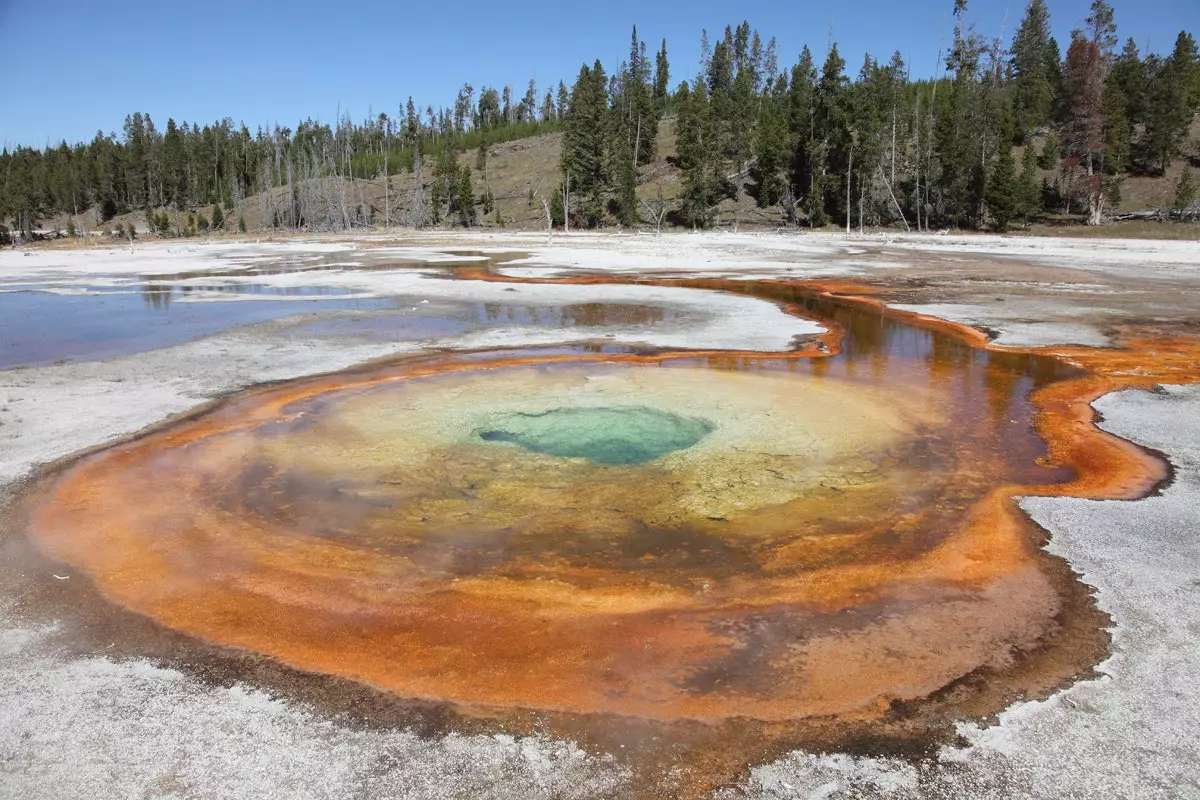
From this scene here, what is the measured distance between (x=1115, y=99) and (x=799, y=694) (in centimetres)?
6364

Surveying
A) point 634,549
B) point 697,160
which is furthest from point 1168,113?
point 634,549

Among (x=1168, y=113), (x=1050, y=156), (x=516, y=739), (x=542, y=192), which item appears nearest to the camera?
(x=516, y=739)

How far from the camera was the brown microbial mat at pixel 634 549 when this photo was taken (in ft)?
12.3

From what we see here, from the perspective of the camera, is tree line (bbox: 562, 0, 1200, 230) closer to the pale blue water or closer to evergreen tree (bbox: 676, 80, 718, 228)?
evergreen tree (bbox: 676, 80, 718, 228)

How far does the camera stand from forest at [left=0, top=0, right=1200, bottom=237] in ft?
167

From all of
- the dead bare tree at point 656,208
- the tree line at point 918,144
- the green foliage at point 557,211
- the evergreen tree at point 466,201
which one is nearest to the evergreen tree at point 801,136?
the tree line at point 918,144

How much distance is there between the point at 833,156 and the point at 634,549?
2287 inches

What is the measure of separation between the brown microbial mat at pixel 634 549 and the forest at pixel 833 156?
1659 inches

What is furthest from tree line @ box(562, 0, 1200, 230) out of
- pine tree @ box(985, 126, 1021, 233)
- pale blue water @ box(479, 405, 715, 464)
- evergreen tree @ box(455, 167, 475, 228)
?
pale blue water @ box(479, 405, 715, 464)

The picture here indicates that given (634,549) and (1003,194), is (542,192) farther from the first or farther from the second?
(634,549)

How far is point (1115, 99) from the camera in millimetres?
53281

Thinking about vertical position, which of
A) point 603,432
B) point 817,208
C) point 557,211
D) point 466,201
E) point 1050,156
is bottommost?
point 603,432

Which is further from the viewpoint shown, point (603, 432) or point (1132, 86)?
point (1132, 86)

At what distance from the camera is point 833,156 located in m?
57.7
